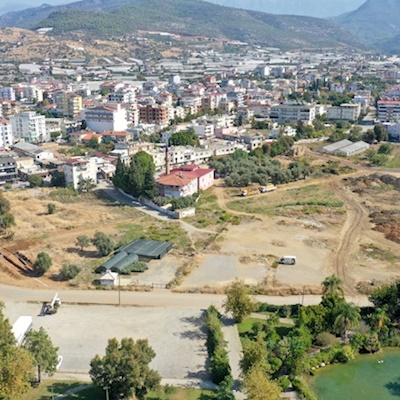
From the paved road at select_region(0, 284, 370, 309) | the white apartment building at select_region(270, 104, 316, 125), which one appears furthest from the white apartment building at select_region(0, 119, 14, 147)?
the white apartment building at select_region(270, 104, 316, 125)

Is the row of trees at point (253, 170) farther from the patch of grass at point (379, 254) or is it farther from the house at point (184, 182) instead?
the patch of grass at point (379, 254)

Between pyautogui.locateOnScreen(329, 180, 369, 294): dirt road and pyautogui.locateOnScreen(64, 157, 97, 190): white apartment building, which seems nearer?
pyautogui.locateOnScreen(329, 180, 369, 294): dirt road

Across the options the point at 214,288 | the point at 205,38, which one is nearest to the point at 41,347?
the point at 214,288

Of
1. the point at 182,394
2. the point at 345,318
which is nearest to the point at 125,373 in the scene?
the point at 182,394

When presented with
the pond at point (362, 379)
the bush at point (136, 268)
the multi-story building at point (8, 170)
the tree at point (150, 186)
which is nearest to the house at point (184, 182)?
the tree at point (150, 186)

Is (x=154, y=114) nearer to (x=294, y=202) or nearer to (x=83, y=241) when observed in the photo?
(x=294, y=202)

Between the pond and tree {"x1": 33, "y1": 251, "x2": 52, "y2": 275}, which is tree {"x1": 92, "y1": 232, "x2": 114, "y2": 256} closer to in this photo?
tree {"x1": 33, "y1": 251, "x2": 52, "y2": 275}
